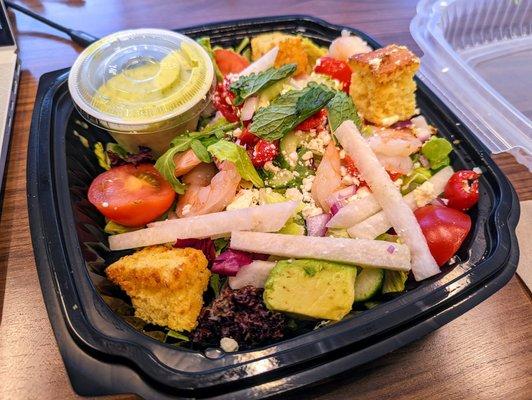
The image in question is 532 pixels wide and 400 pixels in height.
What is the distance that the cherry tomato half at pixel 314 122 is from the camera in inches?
64.2

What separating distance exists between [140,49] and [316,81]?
0.75m

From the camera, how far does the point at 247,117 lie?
1.64 m

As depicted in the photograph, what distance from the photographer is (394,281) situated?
4.47 ft

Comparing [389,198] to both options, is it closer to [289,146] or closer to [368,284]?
[368,284]

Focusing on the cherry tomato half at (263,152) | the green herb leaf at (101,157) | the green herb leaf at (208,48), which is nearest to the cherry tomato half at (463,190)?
the cherry tomato half at (263,152)

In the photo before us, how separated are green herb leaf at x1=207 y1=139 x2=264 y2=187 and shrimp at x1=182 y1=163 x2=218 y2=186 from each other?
0.29ft

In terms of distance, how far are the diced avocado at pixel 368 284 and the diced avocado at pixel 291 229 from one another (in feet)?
0.82

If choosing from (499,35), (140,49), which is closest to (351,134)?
(140,49)

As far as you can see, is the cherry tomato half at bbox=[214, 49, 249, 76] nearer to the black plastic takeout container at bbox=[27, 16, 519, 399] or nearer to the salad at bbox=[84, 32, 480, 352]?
the salad at bbox=[84, 32, 480, 352]

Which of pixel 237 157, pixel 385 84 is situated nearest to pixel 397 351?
pixel 237 157

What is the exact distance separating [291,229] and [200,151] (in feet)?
1.47

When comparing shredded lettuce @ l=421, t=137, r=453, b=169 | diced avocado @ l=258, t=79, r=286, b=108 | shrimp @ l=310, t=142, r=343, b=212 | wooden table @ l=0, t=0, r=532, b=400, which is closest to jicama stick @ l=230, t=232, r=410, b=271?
shrimp @ l=310, t=142, r=343, b=212

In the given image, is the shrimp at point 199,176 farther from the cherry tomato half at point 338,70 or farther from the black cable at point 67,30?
the black cable at point 67,30

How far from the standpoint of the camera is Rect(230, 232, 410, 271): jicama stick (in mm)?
1308
